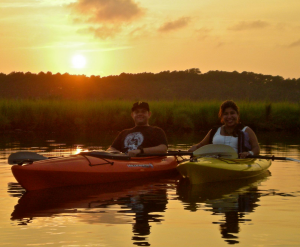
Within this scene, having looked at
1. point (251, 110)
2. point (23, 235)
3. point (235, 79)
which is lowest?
point (23, 235)

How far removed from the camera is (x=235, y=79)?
74438 mm

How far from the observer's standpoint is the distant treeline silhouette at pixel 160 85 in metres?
68.2

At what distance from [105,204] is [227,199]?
1385mm

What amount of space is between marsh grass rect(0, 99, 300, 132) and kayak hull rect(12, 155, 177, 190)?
12.3 m

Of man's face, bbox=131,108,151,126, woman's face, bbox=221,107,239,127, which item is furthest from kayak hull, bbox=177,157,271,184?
man's face, bbox=131,108,151,126

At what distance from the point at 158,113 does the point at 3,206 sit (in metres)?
15.0

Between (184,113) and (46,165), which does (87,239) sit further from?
(184,113)

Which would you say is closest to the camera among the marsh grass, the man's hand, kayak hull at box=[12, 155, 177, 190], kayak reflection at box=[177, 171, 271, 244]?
kayak reflection at box=[177, 171, 271, 244]

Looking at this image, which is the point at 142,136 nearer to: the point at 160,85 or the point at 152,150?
the point at 152,150

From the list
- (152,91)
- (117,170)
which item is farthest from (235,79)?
(117,170)

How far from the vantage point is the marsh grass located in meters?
19.7

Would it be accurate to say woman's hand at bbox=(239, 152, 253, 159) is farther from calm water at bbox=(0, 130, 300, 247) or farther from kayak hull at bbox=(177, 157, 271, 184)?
calm water at bbox=(0, 130, 300, 247)

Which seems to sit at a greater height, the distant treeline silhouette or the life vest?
the distant treeline silhouette

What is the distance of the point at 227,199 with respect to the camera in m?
5.62
